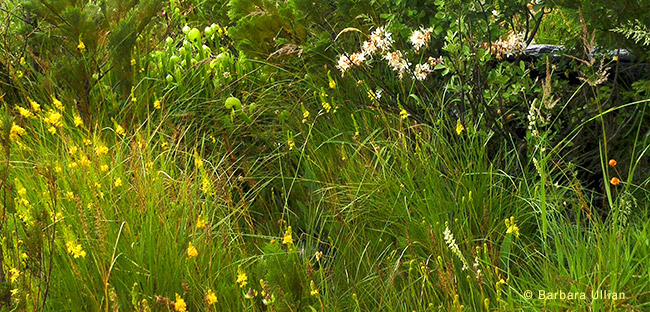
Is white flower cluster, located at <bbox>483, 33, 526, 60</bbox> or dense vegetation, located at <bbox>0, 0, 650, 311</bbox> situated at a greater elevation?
white flower cluster, located at <bbox>483, 33, 526, 60</bbox>

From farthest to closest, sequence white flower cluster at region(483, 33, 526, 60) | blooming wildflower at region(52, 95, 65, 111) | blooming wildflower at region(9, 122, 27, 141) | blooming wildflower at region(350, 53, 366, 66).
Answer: blooming wildflower at region(350, 53, 366, 66) < blooming wildflower at region(52, 95, 65, 111) < white flower cluster at region(483, 33, 526, 60) < blooming wildflower at region(9, 122, 27, 141)

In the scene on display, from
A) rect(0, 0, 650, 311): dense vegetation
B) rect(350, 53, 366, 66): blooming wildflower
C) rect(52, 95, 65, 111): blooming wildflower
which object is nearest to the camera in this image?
rect(0, 0, 650, 311): dense vegetation

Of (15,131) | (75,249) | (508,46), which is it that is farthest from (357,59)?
(75,249)

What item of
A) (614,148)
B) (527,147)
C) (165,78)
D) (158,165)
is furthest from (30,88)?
(614,148)

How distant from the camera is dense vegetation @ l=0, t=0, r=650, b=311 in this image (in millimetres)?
2744

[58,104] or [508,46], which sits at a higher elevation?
[508,46]

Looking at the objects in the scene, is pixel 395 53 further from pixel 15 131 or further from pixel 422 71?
pixel 15 131

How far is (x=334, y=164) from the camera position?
3955mm

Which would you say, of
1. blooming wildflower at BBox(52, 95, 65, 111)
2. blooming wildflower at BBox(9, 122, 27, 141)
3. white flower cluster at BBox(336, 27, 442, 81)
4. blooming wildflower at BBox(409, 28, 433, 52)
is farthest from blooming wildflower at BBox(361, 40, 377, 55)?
blooming wildflower at BBox(9, 122, 27, 141)

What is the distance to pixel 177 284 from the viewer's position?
2.85 meters

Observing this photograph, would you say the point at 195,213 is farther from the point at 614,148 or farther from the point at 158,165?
the point at 614,148

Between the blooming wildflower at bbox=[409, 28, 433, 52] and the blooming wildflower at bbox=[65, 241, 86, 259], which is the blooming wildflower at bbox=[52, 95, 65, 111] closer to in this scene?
the blooming wildflower at bbox=[65, 241, 86, 259]

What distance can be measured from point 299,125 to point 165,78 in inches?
37.2

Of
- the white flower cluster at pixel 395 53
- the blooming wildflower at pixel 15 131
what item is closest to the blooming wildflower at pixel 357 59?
the white flower cluster at pixel 395 53
